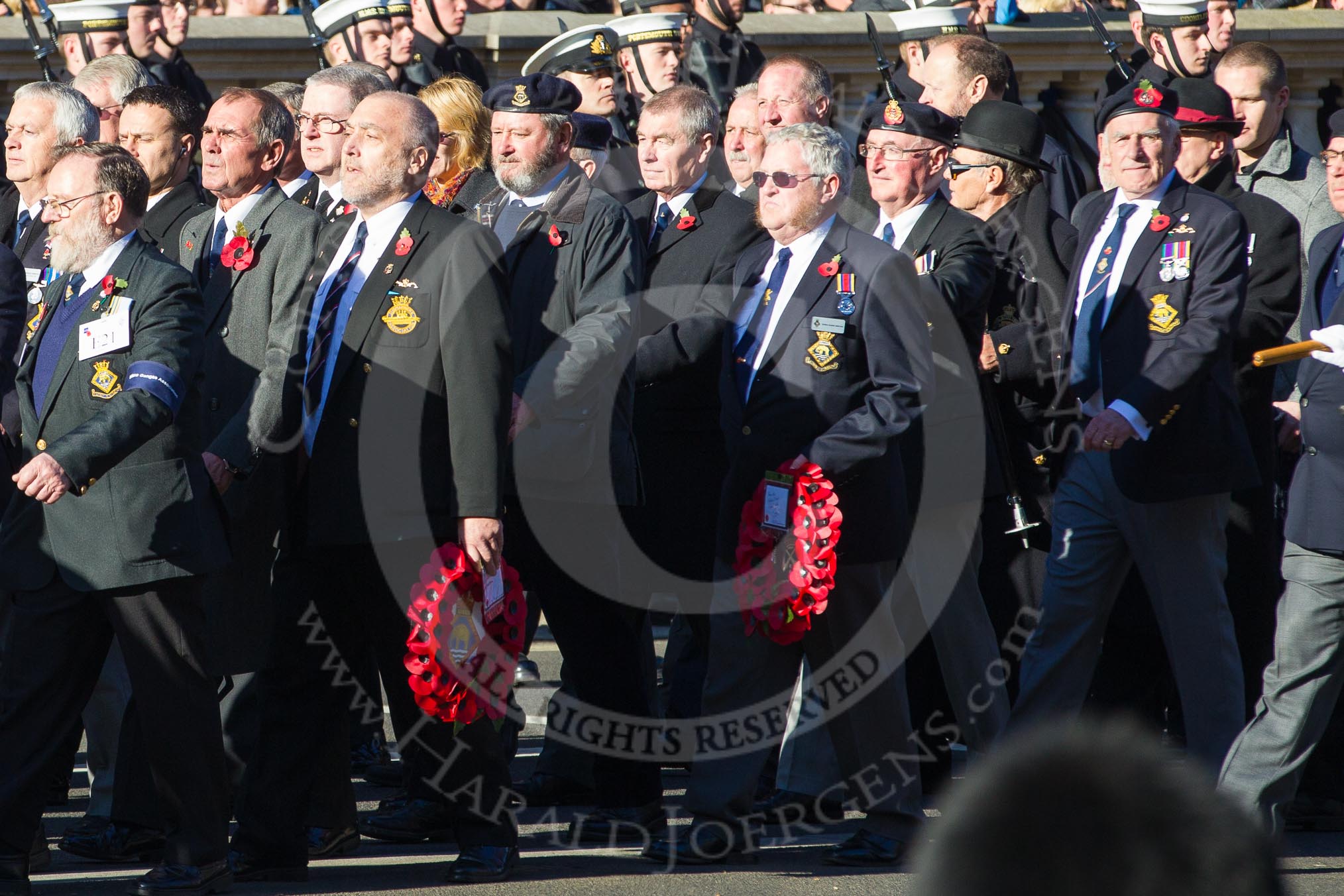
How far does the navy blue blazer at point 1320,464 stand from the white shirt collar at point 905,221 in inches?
51.6

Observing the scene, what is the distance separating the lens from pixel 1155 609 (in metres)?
5.35

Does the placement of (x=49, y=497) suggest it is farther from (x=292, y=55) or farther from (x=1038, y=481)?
(x=292, y=55)

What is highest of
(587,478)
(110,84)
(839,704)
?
(110,84)

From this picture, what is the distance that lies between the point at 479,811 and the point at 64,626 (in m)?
1.17

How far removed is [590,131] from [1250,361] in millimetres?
2421

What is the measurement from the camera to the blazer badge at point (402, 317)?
4.87 metres

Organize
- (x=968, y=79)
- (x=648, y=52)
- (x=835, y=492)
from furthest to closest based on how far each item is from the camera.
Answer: (x=648, y=52) < (x=968, y=79) < (x=835, y=492)

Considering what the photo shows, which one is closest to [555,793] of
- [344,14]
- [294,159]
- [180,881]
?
[180,881]

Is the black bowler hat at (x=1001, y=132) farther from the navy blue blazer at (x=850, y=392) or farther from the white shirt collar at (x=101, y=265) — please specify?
the white shirt collar at (x=101, y=265)

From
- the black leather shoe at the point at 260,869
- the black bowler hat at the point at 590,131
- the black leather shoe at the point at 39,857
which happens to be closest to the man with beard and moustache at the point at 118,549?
the black leather shoe at the point at 260,869

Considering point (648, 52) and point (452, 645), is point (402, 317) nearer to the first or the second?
point (452, 645)

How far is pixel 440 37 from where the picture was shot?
9.07 meters

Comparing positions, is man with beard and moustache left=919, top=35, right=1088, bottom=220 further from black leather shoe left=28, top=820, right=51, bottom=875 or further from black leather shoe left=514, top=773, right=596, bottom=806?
black leather shoe left=28, top=820, right=51, bottom=875

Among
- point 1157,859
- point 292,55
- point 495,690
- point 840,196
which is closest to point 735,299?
point 840,196
